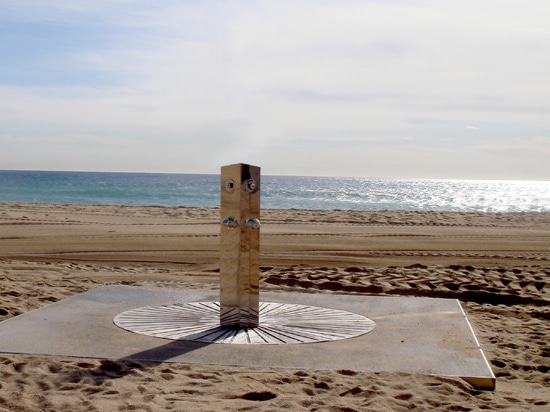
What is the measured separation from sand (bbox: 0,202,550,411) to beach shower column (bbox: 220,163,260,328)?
118 centimetres

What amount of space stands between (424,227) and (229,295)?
49.1 feet

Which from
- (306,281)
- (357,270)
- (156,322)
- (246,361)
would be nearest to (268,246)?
(357,270)

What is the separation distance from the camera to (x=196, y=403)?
13.2ft

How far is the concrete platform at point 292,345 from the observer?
484cm

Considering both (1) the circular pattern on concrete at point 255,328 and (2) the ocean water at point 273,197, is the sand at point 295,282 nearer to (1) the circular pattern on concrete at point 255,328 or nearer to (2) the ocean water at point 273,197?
(1) the circular pattern on concrete at point 255,328

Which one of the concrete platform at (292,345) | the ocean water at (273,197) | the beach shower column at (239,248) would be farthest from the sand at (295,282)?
the ocean water at (273,197)

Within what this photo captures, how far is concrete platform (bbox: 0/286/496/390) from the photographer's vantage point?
15.9ft

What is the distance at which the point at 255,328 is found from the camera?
5875mm

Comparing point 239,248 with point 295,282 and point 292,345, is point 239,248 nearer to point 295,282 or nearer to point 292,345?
point 292,345

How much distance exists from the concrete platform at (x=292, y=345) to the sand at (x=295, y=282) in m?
0.16

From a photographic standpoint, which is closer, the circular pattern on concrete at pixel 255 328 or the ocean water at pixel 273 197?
the circular pattern on concrete at pixel 255 328

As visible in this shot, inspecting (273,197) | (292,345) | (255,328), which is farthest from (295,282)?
(273,197)

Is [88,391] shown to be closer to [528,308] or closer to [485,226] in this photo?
[528,308]

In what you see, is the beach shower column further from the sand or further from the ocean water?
the ocean water
